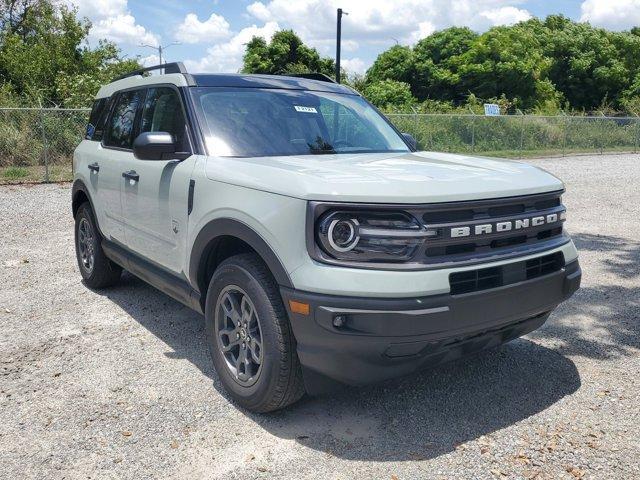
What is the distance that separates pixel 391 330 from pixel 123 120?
11.2 feet

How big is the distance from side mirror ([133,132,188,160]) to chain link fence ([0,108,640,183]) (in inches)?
460

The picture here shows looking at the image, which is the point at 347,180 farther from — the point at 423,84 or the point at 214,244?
the point at 423,84

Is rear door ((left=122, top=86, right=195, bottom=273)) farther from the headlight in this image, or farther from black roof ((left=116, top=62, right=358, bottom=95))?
the headlight

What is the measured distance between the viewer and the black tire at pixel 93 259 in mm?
5661

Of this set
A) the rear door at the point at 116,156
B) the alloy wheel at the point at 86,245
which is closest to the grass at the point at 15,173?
the alloy wheel at the point at 86,245

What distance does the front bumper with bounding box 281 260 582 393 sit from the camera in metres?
2.82

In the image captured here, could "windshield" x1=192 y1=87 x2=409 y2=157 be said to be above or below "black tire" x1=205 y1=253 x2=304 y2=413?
above

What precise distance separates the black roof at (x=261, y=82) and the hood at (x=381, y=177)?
841 mm

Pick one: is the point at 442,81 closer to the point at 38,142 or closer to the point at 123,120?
the point at 38,142

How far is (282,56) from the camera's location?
123ft

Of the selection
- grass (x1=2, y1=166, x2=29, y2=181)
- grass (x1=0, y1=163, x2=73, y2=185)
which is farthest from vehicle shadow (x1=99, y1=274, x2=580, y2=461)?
grass (x1=2, y1=166, x2=29, y2=181)

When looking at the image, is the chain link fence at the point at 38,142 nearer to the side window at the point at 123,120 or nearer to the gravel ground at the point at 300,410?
the side window at the point at 123,120

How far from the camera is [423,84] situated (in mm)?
37875

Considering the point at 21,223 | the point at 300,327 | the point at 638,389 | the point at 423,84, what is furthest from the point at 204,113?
the point at 423,84
